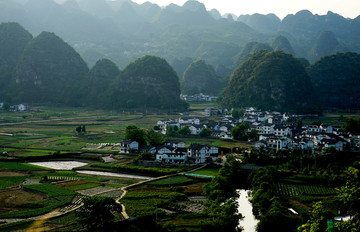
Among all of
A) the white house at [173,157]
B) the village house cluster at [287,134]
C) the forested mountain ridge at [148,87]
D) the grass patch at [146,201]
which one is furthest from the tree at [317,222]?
the forested mountain ridge at [148,87]

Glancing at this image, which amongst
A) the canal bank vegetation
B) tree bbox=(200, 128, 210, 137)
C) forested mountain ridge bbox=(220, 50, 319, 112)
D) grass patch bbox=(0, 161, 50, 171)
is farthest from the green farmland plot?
forested mountain ridge bbox=(220, 50, 319, 112)

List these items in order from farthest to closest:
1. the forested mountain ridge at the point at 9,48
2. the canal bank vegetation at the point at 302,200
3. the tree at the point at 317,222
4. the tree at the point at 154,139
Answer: the forested mountain ridge at the point at 9,48 < the tree at the point at 154,139 < the canal bank vegetation at the point at 302,200 < the tree at the point at 317,222

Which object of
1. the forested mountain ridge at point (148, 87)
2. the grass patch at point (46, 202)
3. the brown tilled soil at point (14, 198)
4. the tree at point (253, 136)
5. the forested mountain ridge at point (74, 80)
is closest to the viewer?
the grass patch at point (46, 202)

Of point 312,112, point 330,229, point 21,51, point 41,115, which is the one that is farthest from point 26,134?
point 21,51

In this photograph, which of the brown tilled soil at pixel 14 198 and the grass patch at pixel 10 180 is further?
the grass patch at pixel 10 180

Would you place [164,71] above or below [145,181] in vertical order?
above

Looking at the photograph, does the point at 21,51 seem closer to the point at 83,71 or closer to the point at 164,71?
the point at 83,71

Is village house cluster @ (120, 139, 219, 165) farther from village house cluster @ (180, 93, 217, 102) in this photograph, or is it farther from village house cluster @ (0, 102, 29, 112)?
village house cluster @ (180, 93, 217, 102)

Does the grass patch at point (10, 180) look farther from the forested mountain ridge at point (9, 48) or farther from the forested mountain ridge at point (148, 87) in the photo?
the forested mountain ridge at point (9, 48)
